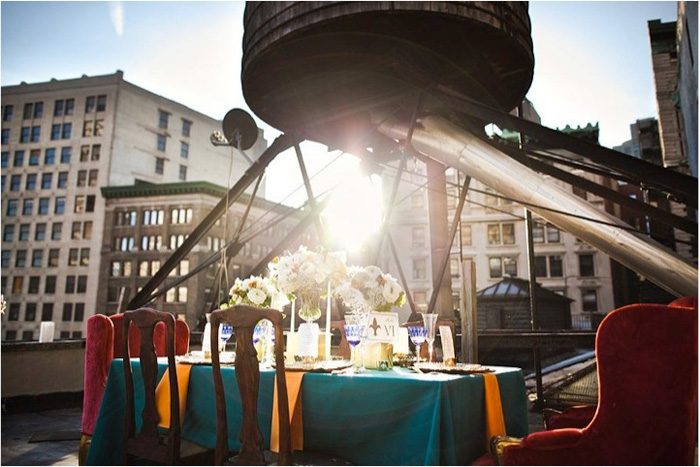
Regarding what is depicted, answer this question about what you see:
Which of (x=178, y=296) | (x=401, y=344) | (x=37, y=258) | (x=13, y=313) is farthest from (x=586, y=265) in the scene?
(x=13, y=313)

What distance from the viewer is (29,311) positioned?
4288cm

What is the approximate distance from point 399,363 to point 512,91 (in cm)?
600

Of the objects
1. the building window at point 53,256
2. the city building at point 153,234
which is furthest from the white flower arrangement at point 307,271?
the building window at point 53,256

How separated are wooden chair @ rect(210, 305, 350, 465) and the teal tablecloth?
0.71 ft

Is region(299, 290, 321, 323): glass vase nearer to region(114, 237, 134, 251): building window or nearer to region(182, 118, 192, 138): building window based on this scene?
region(114, 237, 134, 251): building window

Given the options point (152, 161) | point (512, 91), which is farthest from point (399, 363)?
point (152, 161)

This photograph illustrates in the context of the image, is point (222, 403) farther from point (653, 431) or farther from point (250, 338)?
point (653, 431)

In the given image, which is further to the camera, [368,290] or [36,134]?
[36,134]

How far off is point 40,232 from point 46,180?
4.77 meters

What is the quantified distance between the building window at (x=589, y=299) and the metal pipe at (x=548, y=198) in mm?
30055

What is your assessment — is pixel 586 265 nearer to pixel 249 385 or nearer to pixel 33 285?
pixel 249 385

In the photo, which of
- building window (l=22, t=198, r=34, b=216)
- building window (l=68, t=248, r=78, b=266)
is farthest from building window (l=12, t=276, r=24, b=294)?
building window (l=22, t=198, r=34, b=216)

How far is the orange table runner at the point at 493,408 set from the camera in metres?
2.81

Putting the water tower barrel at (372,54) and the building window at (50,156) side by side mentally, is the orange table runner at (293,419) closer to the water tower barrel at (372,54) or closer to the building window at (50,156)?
the water tower barrel at (372,54)
